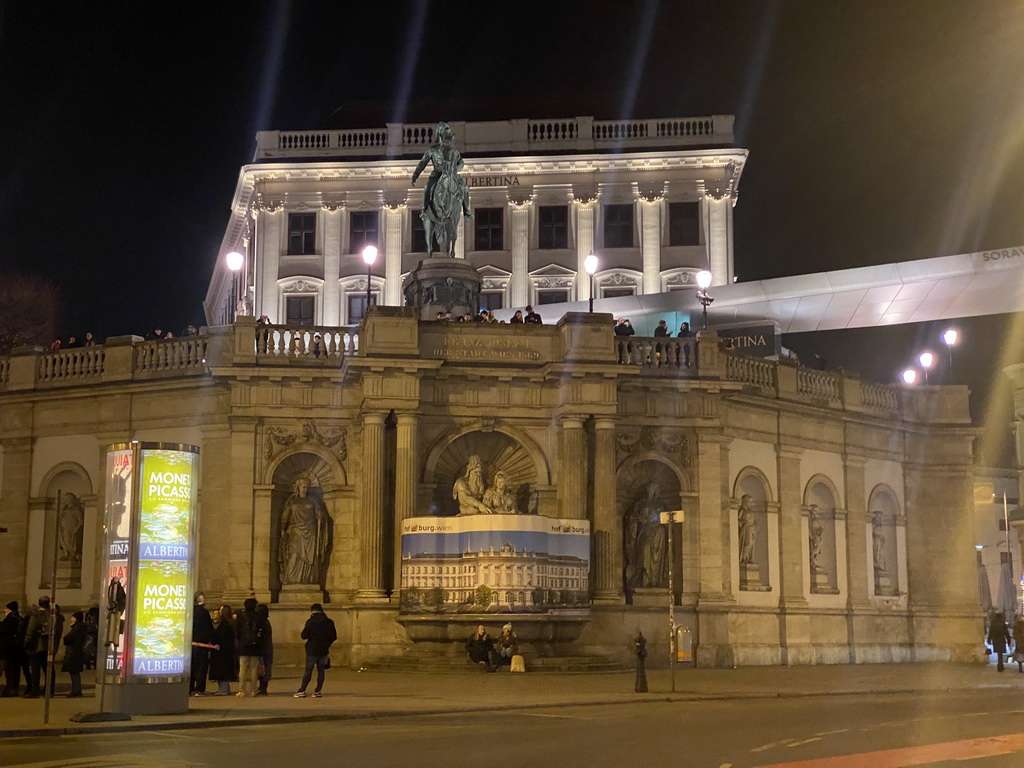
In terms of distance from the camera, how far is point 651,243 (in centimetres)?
7188

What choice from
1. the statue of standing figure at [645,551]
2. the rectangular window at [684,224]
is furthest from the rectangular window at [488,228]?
the statue of standing figure at [645,551]

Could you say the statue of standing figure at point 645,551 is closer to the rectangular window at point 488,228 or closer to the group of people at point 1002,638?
the group of people at point 1002,638

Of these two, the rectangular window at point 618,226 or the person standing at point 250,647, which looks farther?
the rectangular window at point 618,226

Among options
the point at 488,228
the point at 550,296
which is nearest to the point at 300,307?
the point at 488,228

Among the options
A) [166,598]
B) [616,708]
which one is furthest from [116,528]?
[616,708]

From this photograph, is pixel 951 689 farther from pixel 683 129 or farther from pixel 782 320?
pixel 683 129

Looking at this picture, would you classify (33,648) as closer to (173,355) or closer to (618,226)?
(173,355)

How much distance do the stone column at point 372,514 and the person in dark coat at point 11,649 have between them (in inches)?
388

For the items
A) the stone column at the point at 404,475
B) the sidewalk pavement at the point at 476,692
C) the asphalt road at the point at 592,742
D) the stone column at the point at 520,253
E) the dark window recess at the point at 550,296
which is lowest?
the asphalt road at the point at 592,742

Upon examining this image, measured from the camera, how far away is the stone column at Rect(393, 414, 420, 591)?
Result: 34.8 meters

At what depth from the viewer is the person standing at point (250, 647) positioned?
25938mm

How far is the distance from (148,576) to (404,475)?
1417 centimetres

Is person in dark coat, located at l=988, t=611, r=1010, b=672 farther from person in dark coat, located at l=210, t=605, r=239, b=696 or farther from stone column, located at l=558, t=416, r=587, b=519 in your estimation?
person in dark coat, located at l=210, t=605, r=239, b=696

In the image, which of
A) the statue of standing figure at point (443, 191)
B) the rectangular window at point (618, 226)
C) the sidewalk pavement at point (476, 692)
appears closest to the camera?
the sidewalk pavement at point (476, 692)
